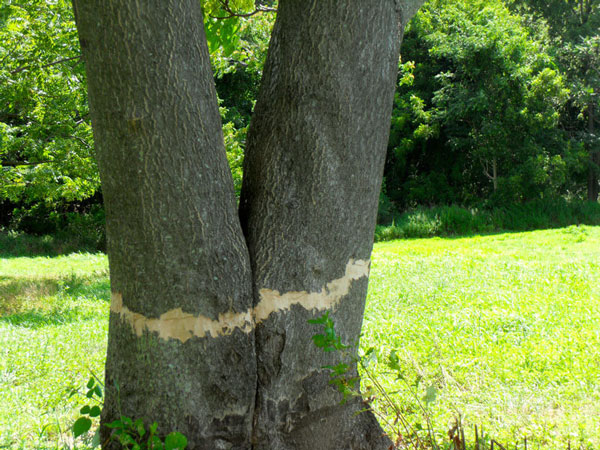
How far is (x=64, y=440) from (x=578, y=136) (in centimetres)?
1916

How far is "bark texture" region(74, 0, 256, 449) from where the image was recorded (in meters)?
2.10

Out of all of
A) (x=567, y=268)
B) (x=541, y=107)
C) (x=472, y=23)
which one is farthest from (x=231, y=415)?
(x=472, y=23)

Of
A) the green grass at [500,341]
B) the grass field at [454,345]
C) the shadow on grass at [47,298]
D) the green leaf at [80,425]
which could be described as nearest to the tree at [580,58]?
the grass field at [454,345]

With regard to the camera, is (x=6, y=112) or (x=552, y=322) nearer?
(x=552, y=322)

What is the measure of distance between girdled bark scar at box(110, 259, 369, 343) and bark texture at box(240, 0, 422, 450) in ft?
0.11

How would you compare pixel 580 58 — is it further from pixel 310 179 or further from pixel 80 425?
pixel 80 425

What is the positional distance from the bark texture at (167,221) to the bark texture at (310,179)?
0.13 metres

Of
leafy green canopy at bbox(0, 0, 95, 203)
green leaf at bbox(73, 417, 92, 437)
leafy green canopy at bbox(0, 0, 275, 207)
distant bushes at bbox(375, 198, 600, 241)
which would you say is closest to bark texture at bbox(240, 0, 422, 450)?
green leaf at bbox(73, 417, 92, 437)

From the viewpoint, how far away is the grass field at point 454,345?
3146 mm

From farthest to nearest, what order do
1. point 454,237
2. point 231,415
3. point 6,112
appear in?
point 454,237, point 6,112, point 231,415

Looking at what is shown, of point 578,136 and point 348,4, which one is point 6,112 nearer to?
point 348,4

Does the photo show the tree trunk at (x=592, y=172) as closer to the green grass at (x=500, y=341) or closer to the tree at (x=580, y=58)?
the tree at (x=580, y=58)

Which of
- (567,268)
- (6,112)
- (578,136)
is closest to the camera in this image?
(567,268)

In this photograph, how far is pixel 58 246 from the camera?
658 inches
